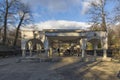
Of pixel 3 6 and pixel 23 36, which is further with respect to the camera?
pixel 3 6

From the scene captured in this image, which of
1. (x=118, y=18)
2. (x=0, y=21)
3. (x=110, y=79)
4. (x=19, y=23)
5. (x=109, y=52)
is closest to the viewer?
(x=110, y=79)

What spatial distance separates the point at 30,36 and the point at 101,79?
2120 centimetres

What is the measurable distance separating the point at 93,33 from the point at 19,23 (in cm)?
4378

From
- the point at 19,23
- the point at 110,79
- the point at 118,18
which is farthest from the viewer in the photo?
the point at 19,23

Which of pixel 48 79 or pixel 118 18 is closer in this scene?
pixel 48 79

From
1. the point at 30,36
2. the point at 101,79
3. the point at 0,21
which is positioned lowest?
the point at 101,79

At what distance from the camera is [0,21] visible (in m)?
70.6

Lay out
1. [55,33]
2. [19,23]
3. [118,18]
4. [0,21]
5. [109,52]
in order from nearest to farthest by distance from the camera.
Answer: [118,18] → [55,33] → [109,52] → [0,21] → [19,23]

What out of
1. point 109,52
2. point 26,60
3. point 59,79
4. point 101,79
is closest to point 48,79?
point 59,79

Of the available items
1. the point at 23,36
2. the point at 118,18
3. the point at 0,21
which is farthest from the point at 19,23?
the point at 118,18

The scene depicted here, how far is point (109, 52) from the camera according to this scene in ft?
184

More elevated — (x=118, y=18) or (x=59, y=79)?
(x=118, y=18)

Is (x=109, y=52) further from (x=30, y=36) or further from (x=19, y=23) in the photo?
(x=19, y=23)

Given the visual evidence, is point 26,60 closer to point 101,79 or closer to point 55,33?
point 55,33
